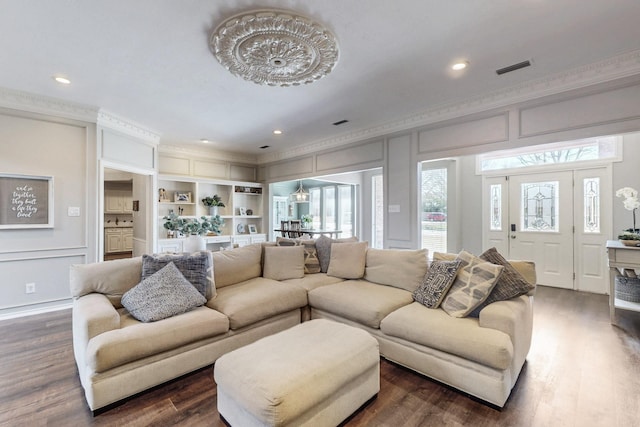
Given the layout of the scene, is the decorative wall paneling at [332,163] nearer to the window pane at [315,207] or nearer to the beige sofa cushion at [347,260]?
the beige sofa cushion at [347,260]

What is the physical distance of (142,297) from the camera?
224 centimetres

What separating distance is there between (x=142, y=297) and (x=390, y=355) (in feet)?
6.68

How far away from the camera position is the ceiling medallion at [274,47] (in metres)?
2.05

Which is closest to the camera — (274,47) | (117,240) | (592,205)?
(274,47)

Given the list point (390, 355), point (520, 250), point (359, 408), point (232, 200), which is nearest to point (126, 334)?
point (359, 408)

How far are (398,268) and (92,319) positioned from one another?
2.57 metres

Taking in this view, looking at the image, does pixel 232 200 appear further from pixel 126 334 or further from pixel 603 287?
pixel 603 287

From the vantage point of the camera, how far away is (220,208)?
257 inches

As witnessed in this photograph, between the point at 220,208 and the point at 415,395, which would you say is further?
the point at 220,208

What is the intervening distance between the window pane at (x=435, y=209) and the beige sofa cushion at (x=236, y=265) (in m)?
3.65

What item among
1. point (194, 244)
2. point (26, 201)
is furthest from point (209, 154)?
point (194, 244)

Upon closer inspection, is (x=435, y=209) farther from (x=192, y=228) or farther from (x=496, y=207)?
(x=192, y=228)

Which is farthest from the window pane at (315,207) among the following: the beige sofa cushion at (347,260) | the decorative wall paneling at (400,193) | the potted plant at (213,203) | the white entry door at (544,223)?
the beige sofa cushion at (347,260)

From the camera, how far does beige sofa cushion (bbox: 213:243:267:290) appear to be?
3.02m
